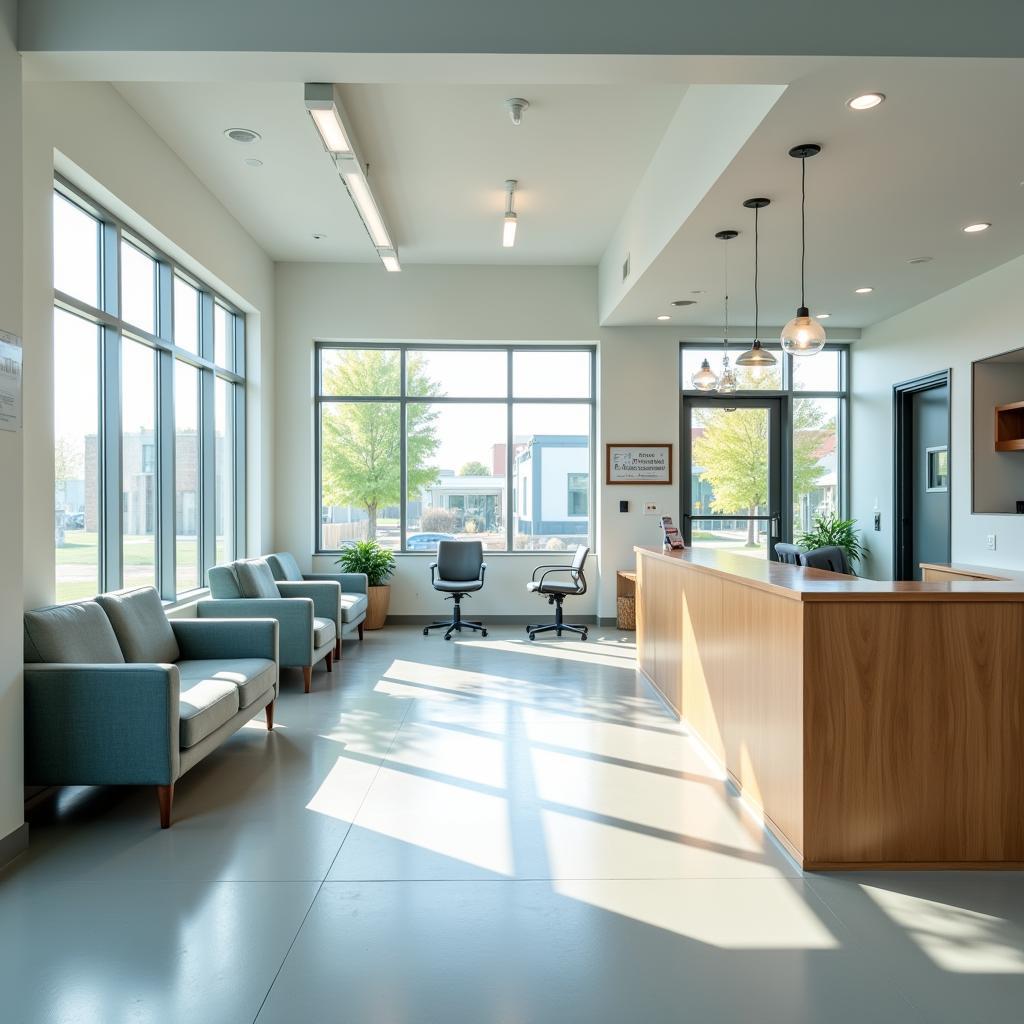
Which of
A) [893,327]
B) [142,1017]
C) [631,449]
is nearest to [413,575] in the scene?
[631,449]

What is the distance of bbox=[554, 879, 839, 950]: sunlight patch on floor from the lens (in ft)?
8.10

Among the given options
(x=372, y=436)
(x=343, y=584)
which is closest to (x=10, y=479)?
(x=343, y=584)

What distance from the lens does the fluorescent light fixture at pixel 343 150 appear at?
3.90m

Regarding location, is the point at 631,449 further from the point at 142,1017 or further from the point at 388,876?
the point at 142,1017

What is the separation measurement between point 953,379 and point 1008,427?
0.59 meters

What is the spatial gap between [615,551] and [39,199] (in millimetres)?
6004

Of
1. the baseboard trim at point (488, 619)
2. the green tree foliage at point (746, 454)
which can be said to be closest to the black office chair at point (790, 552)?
the green tree foliage at point (746, 454)

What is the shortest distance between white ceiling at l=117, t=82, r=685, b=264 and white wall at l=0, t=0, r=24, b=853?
6.21ft

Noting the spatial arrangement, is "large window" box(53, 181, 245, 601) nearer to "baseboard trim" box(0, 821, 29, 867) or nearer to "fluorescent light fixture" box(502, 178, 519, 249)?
"baseboard trim" box(0, 821, 29, 867)

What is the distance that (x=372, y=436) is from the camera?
8.90 metres

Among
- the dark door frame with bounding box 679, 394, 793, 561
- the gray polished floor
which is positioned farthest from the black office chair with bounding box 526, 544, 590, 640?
the gray polished floor

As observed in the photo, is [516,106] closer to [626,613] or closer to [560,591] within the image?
[560,591]

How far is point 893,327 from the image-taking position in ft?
25.3

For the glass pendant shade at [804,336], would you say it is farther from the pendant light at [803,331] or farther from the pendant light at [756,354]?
the pendant light at [756,354]
